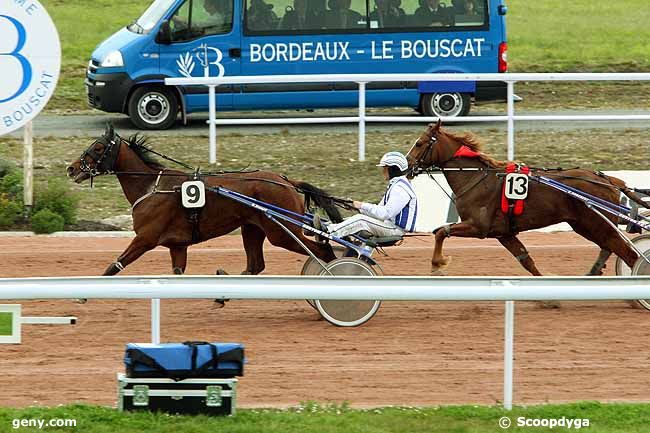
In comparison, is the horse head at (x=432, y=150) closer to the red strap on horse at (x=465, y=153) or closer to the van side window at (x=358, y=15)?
the red strap on horse at (x=465, y=153)

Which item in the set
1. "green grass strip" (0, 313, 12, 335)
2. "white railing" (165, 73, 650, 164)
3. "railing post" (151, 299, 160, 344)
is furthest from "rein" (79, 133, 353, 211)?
"white railing" (165, 73, 650, 164)

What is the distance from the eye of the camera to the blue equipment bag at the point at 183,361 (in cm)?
706

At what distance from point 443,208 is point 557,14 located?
801 inches

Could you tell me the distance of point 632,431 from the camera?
7.16 metres

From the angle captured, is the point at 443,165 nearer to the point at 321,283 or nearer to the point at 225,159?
the point at 321,283

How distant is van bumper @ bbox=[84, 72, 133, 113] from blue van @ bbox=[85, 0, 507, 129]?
0.05ft

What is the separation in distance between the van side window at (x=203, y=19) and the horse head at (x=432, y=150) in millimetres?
8099

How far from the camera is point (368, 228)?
10227 mm

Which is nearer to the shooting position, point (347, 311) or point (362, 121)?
point (347, 311)

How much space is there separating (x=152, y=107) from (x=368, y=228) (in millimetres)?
9241

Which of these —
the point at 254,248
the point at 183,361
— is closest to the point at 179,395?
the point at 183,361

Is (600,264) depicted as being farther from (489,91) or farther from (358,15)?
(358,15)

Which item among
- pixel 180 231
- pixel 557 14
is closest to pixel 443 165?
pixel 180 231

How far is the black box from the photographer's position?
712cm
